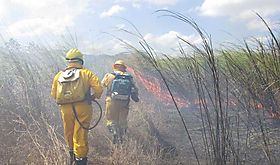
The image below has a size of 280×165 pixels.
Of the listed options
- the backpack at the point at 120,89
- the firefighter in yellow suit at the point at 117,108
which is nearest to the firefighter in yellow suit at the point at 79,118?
the backpack at the point at 120,89

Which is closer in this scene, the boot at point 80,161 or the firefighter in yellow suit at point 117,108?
the boot at point 80,161

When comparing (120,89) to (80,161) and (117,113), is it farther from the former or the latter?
(80,161)

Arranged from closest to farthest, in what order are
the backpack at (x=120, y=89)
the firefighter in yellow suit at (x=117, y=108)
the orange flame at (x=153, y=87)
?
the backpack at (x=120, y=89)
the firefighter in yellow suit at (x=117, y=108)
the orange flame at (x=153, y=87)

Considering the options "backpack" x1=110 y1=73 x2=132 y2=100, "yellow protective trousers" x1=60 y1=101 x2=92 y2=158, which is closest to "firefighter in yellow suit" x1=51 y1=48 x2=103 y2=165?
"yellow protective trousers" x1=60 y1=101 x2=92 y2=158

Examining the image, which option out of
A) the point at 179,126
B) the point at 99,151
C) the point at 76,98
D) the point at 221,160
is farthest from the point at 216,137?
the point at 179,126

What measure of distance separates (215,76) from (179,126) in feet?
20.5

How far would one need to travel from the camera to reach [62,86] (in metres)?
5.60

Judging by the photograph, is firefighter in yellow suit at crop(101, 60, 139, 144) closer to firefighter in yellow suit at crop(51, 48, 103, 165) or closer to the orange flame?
firefighter in yellow suit at crop(51, 48, 103, 165)

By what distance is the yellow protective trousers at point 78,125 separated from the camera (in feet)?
18.0

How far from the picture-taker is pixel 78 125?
5.55m

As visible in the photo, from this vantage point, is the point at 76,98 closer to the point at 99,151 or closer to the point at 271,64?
the point at 99,151

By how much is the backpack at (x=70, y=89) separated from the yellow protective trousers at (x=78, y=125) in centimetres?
10

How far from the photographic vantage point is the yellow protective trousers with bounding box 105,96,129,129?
7.45 meters

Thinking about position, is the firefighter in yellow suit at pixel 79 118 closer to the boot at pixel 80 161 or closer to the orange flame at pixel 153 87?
the boot at pixel 80 161
